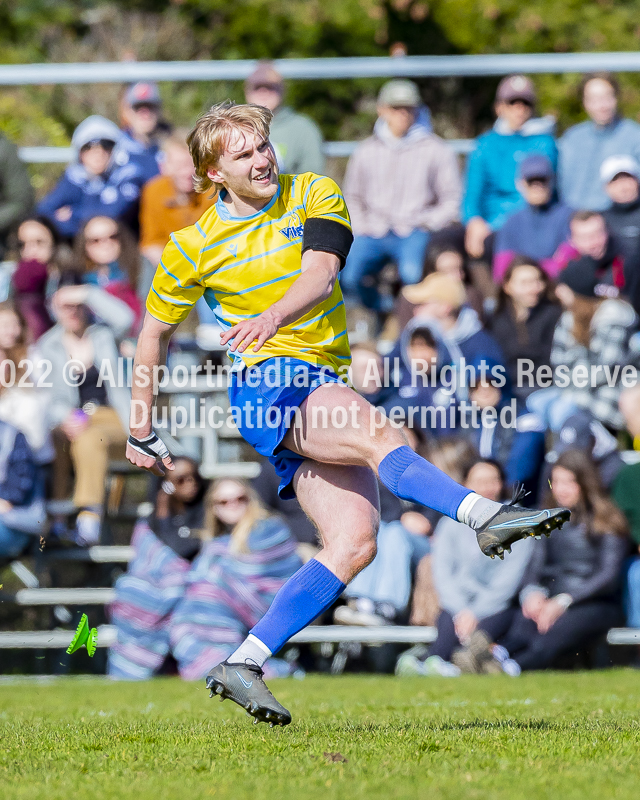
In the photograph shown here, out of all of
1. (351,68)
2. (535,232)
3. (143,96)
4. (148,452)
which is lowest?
(148,452)

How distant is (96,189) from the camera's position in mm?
10531

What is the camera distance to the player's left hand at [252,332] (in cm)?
418

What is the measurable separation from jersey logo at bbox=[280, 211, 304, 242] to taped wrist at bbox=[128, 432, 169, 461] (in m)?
1.02

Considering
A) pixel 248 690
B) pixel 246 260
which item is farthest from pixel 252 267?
pixel 248 690

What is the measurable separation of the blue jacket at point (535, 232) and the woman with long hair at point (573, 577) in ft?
6.65

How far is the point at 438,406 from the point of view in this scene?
923 centimetres

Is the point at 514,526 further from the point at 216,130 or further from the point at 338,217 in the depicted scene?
the point at 216,130

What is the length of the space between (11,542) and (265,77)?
4513 millimetres

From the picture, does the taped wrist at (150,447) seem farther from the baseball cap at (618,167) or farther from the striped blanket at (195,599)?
the baseball cap at (618,167)

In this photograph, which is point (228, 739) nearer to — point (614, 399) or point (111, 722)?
point (111, 722)

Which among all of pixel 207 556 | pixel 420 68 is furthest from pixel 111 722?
pixel 420 68

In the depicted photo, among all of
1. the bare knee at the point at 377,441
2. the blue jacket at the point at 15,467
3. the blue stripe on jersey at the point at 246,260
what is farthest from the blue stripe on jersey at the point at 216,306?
the blue jacket at the point at 15,467

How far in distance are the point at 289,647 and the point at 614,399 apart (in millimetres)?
3257

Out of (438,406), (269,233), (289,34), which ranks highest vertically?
(289,34)
